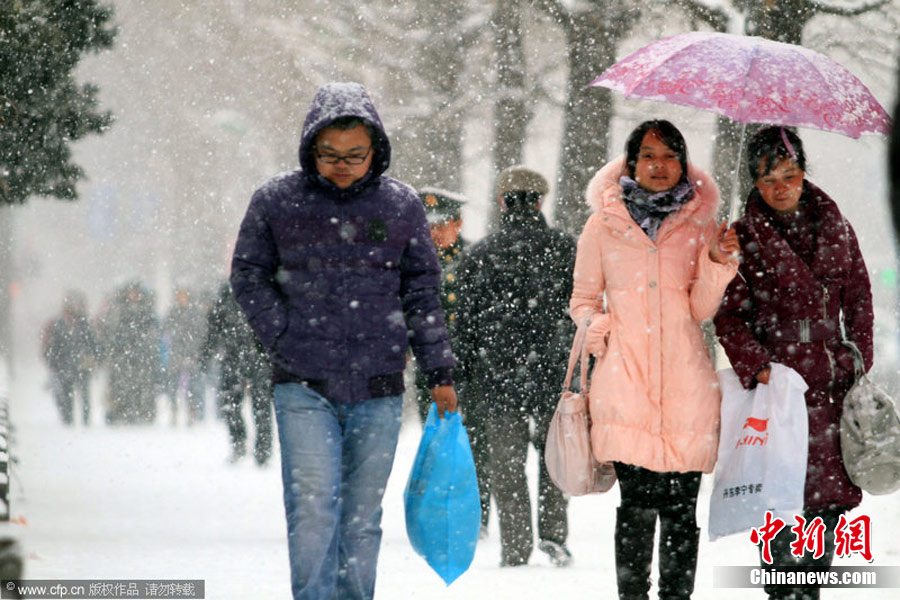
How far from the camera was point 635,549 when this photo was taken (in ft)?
16.3

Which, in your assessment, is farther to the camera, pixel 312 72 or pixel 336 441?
pixel 312 72

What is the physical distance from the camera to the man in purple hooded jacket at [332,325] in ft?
14.7

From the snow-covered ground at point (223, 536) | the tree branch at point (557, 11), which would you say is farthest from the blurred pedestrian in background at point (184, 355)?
the tree branch at point (557, 11)

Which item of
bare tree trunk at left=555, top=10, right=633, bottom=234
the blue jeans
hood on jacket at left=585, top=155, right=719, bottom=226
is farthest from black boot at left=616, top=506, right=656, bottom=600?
bare tree trunk at left=555, top=10, right=633, bottom=234

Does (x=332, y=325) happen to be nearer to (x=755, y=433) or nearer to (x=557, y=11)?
(x=755, y=433)

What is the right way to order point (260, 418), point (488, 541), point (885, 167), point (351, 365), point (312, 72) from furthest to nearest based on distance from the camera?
1. point (312, 72)
2. point (260, 418)
3. point (488, 541)
4. point (351, 365)
5. point (885, 167)

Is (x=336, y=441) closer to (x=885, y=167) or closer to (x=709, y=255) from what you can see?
(x=709, y=255)

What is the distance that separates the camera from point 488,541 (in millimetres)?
7961

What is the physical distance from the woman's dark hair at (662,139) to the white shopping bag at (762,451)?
89 cm

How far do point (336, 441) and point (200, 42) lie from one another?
941 inches

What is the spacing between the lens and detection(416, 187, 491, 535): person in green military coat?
7.82 m

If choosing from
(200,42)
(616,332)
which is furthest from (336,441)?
(200,42)

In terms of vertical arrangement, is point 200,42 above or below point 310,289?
above

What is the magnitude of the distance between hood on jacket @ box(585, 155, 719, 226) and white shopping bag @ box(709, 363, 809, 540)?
2.21ft
